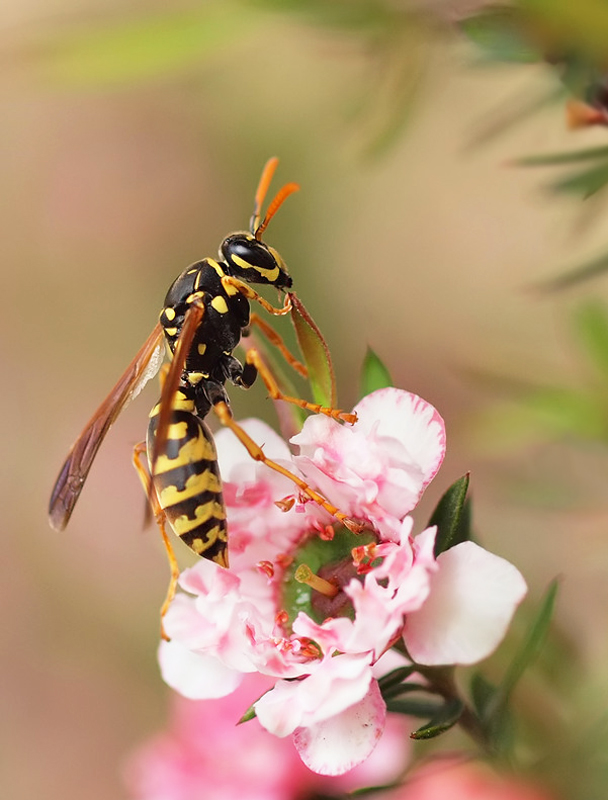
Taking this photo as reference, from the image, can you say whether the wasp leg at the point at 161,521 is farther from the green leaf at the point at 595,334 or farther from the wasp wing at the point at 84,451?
the green leaf at the point at 595,334

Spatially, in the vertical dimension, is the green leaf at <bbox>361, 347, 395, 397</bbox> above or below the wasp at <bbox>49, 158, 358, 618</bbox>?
above

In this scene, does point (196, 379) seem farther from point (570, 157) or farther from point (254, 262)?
point (570, 157)

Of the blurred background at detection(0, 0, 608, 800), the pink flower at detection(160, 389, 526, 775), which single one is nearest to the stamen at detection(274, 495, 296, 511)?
the pink flower at detection(160, 389, 526, 775)

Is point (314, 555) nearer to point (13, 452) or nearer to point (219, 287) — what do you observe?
point (219, 287)

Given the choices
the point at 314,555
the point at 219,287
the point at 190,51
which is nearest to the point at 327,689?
the point at 314,555

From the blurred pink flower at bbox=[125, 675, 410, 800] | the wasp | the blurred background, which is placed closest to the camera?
the wasp

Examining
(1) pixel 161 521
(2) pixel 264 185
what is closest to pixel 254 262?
(2) pixel 264 185

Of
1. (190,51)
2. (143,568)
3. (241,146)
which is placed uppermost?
(190,51)

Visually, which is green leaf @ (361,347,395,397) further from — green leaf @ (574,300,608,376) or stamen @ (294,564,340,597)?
green leaf @ (574,300,608,376)
